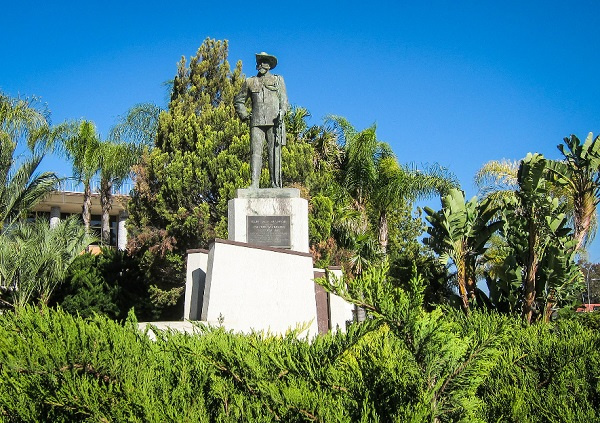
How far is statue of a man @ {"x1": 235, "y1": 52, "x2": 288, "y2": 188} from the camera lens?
11.8m

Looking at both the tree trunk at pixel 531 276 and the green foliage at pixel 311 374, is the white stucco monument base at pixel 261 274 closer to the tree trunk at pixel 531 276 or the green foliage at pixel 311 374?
the tree trunk at pixel 531 276

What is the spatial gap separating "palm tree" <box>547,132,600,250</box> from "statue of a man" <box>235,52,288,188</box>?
4.81 meters

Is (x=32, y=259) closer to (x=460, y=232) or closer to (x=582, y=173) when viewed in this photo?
(x=460, y=232)

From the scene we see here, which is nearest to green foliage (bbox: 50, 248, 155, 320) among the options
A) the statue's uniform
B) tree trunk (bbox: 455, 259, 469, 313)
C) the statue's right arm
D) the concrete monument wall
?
the statue's uniform

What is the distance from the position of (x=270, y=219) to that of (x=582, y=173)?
5215mm

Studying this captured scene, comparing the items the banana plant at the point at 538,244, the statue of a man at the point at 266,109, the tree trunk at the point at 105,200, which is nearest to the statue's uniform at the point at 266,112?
the statue of a man at the point at 266,109

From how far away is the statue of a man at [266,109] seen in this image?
38.8ft

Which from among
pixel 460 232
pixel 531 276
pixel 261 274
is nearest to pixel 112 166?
pixel 261 274

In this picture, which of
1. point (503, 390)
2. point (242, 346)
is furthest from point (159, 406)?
point (503, 390)

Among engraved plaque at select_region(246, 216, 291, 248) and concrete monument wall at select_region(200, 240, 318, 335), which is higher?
engraved plaque at select_region(246, 216, 291, 248)

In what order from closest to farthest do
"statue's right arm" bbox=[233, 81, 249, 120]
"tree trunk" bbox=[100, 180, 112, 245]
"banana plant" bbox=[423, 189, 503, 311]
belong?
"banana plant" bbox=[423, 189, 503, 311] < "statue's right arm" bbox=[233, 81, 249, 120] < "tree trunk" bbox=[100, 180, 112, 245]

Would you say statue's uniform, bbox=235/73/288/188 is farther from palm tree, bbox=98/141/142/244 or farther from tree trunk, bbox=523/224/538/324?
palm tree, bbox=98/141/142/244

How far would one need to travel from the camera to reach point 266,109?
11906 mm

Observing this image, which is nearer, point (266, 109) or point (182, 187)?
point (266, 109)
